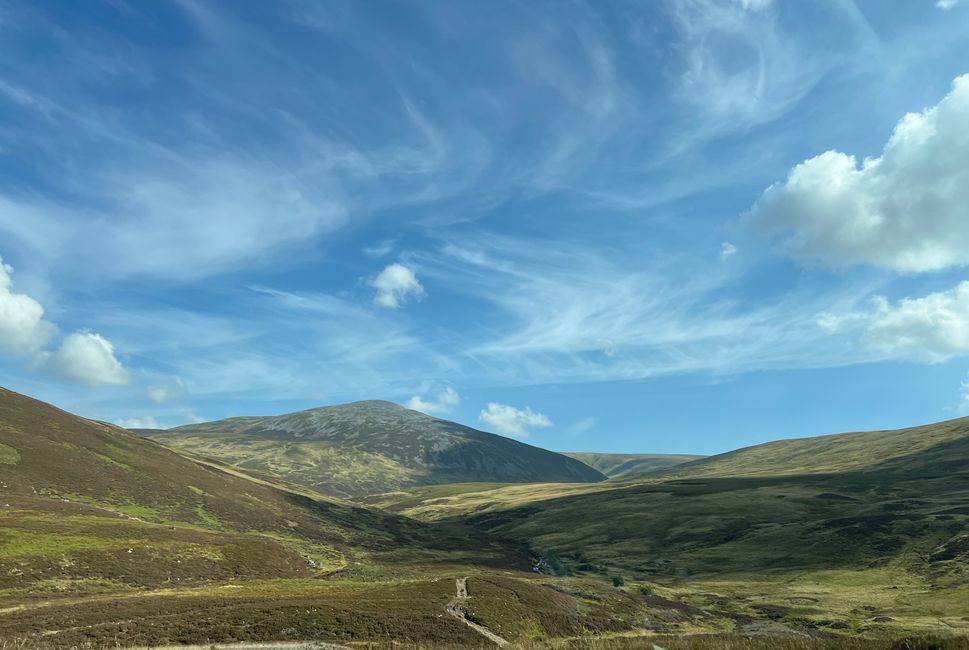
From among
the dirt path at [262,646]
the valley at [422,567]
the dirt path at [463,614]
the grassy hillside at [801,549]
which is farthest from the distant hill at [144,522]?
the grassy hillside at [801,549]

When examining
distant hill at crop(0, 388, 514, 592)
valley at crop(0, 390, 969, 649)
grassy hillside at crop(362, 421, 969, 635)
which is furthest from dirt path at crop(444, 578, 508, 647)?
grassy hillside at crop(362, 421, 969, 635)

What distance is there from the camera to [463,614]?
5531 cm

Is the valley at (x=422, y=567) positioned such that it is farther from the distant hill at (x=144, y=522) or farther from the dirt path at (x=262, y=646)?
the dirt path at (x=262, y=646)

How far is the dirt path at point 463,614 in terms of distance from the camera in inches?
1917

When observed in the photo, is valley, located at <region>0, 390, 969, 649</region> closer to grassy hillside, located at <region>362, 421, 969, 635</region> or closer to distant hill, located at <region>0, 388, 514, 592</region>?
distant hill, located at <region>0, 388, 514, 592</region>

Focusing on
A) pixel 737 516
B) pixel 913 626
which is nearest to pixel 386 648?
pixel 913 626

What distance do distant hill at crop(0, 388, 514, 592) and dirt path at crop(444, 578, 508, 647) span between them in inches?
1246

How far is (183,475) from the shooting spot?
13638 centimetres

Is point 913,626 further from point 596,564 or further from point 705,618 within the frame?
point 596,564

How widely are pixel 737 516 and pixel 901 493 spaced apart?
5644 centimetres

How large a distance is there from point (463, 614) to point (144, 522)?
66796 mm

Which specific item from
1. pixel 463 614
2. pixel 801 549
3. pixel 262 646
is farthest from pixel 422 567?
pixel 801 549

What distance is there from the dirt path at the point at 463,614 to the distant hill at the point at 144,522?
3165 cm

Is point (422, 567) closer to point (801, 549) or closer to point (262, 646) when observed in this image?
point (262, 646)
